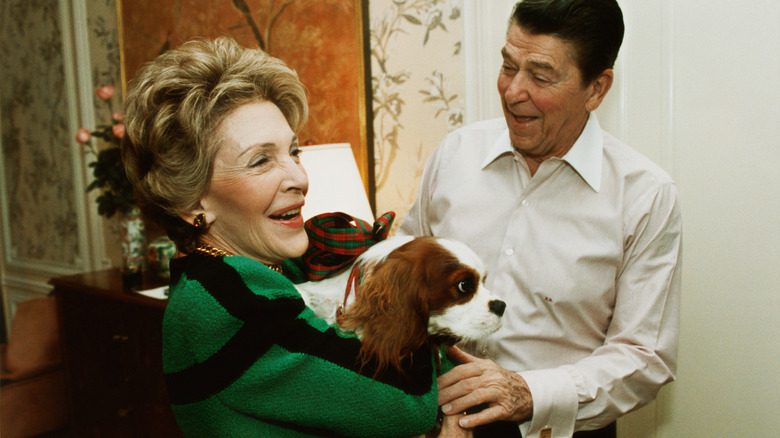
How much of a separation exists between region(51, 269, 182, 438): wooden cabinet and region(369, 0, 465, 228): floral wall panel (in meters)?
1.20

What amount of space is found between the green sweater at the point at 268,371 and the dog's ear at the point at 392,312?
0.03 meters

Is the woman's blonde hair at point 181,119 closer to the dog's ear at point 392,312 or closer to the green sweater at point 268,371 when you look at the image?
the green sweater at point 268,371

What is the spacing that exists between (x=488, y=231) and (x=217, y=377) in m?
0.93

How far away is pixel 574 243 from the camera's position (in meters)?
1.46

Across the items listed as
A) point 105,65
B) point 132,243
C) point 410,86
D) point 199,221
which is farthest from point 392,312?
point 105,65

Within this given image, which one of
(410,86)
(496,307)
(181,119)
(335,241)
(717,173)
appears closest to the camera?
(181,119)

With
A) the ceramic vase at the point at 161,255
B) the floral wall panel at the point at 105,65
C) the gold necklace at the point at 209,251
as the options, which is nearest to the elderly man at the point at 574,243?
the gold necklace at the point at 209,251

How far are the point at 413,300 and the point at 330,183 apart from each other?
1110 millimetres

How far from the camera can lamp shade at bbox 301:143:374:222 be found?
2.04 metres

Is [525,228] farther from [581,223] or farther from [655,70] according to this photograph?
[655,70]

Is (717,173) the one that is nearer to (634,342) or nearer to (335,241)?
(634,342)

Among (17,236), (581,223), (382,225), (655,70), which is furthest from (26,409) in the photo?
(655,70)

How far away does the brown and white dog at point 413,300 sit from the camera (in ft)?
3.21

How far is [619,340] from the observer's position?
4.64 feet
